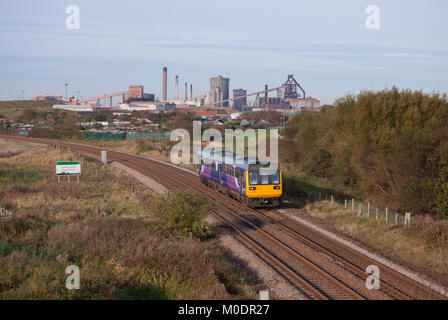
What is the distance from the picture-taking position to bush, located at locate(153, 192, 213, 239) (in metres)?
16.4

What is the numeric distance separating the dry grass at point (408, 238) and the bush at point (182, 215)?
22.5 ft

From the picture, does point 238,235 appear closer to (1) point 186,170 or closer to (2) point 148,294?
(2) point 148,294

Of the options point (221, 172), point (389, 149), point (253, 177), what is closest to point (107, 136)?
point (221, 172)

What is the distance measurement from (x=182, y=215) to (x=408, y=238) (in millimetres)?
9153

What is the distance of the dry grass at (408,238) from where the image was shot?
15391 millimetres

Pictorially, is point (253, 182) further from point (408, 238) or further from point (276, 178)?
point (408, 238)

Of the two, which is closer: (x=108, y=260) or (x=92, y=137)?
(x=108, y=260)

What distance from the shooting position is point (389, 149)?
105ft

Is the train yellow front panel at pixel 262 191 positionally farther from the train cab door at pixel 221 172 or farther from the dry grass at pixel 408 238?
the train cab door at pixel 221 172

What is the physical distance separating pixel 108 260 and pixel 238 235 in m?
6.11

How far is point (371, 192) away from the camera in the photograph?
110 feet

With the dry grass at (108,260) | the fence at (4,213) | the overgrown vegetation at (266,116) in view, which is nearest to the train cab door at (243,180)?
the dry grass at (108,260)

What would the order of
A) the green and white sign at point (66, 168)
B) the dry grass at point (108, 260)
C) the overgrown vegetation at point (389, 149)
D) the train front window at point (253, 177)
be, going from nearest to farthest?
the dry grass at point (108, 260)
the train front window at point (253, 177)
the overgrown vegetation at point (389, 149)
the green and white sign at point (66, 168)
